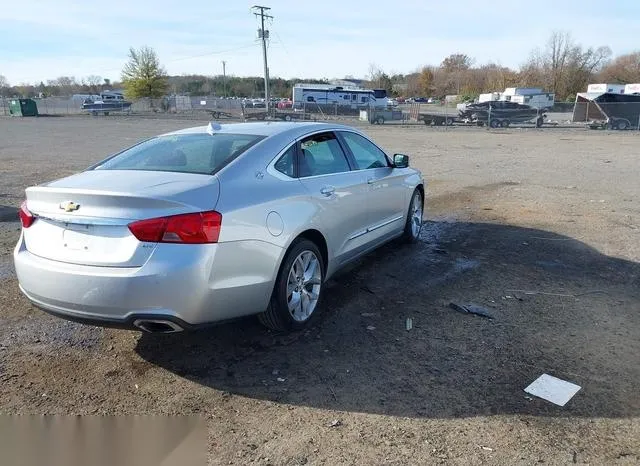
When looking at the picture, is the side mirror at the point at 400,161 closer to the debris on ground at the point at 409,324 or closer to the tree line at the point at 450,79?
the debris on ground at the point at 409,324

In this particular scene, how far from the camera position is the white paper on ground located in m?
3.31

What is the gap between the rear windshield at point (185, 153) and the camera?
394 cm

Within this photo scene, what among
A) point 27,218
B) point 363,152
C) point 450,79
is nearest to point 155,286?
point 27,218

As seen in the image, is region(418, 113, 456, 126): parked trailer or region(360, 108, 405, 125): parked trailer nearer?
region(418, 113, 456, 126): parked trailer

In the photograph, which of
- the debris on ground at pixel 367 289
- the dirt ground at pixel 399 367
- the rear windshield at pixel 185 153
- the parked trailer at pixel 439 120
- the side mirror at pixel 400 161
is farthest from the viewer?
the parked trailer at pixel 439 120

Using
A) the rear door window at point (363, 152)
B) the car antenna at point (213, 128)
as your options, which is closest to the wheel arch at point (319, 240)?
the rear door window at point (363, 152)

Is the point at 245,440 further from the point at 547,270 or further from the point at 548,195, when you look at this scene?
the point at 548,195

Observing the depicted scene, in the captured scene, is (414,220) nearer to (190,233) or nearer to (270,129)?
(270,129)

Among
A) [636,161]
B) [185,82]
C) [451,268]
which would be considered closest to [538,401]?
[451,268]

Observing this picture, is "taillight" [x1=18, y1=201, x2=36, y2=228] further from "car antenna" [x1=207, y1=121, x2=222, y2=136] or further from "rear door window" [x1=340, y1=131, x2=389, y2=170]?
"rear door window" [x1=340, y1=131, x2=389, y2=170]

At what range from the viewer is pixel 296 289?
4.18 meters

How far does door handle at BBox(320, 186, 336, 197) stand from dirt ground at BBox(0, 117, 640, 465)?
40.5 inches

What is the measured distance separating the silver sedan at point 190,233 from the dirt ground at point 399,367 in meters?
0.46

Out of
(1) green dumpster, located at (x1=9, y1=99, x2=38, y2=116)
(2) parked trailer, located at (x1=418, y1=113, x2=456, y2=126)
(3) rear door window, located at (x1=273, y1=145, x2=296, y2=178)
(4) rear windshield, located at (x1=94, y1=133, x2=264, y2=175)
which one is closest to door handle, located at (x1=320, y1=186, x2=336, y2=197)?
(3) rear door window, located at (x1=273, y1=145, x2=296, y2=178)
